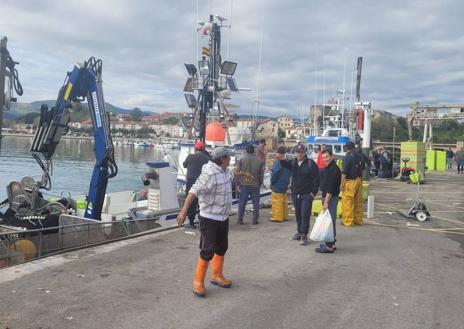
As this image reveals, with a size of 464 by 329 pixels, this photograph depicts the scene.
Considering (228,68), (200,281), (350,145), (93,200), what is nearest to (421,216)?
(350,145)

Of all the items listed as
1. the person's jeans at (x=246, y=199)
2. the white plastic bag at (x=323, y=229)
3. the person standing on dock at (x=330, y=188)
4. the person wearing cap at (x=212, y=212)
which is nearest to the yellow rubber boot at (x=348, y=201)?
the person's jeans at (x=246, y=199)

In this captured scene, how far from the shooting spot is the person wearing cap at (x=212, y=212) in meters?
5.16

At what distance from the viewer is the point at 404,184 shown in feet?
69.6

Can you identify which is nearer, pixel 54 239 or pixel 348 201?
pixel 54 239

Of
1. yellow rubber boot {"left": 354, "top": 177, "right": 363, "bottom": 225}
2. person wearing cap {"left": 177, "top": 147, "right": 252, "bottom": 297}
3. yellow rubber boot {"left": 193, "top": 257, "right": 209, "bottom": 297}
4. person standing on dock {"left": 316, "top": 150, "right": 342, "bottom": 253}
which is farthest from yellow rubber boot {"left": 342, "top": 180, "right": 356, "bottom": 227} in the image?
yellow rubber boot {"left": 193, "top": 257, "right": 209, "bottom": 297}

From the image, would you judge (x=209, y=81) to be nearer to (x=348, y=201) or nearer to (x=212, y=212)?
(x=348, y=201)

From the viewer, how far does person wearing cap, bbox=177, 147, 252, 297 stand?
5164mm

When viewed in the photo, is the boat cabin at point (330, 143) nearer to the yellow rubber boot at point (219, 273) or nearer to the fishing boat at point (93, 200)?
the fishing boat at point (93, 200)

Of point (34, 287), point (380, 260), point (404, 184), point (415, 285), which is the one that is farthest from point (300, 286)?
point (404, 184)

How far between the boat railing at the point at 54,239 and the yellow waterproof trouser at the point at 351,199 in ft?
13.7

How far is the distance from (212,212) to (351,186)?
5.45 metres

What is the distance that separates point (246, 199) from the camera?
9914 mm

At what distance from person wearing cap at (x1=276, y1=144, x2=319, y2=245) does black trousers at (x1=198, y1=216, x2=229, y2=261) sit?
2913 millimetres

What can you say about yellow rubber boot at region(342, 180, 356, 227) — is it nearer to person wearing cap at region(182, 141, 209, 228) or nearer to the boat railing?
person wearing cap at region(182, 141, 209, 228)
